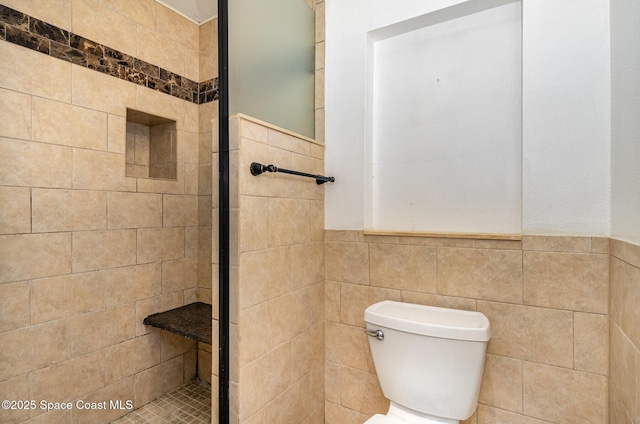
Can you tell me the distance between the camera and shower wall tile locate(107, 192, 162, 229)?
1.32 meters

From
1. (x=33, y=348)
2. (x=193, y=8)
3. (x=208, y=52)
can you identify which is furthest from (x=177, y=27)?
(x=33, y=348)

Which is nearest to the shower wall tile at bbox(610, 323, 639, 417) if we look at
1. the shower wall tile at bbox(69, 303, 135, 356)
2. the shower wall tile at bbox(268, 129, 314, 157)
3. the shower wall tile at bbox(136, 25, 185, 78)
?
the shower wall tile at bbox(268, 129, 314, 157)

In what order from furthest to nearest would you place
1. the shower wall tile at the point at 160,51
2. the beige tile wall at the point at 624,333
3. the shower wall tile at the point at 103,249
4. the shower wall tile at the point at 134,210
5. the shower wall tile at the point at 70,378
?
the shower wall tile at the point at 160,51 < the shower wall tile at the point at 134,210 < the shower wall tile at the point at 103,249 < the shower wall tile at the point at 70,378 < the beige tile wall at the point at 624,333

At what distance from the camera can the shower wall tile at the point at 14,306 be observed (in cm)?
105

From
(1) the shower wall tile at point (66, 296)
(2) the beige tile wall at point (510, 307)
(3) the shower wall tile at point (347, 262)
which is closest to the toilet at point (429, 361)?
(2) the beige tile wall at point (510, 307)

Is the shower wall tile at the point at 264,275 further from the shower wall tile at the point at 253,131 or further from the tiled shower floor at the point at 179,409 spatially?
the tiled shower floor at the point at 179,409

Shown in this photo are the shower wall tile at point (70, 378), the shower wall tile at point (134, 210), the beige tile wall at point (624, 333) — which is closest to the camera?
the beige tile wall at point (624, 333)

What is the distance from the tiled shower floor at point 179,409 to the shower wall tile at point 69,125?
4.11 ft

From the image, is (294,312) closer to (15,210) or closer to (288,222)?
(288,222)

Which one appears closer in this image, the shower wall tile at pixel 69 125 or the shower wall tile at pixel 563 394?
the shower wall tile at pixel 563 394

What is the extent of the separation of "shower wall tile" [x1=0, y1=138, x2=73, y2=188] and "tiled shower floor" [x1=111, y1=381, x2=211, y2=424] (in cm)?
111

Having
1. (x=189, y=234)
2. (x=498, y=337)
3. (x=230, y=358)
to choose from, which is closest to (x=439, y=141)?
(x=498, y=337)

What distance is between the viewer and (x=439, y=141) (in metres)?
1.20

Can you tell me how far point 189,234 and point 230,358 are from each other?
2.59 ft
